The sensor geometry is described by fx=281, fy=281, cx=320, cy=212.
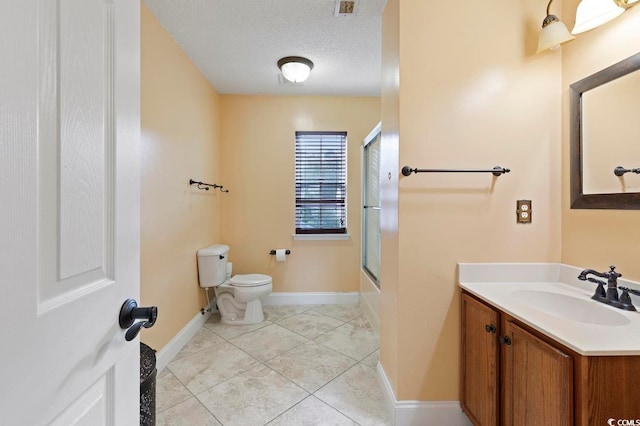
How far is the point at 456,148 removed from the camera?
4.98 feet

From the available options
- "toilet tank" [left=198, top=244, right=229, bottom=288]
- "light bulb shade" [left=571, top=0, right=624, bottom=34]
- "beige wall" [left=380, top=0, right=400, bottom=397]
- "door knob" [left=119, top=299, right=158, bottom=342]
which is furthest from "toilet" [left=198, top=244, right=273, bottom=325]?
"light bulb shade" [left=571, top=0, right=624, bottom=34]

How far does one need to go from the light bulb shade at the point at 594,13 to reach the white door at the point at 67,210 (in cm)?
182

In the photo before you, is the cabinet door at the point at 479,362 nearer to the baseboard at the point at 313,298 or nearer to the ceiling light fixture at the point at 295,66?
the baseboard at the point at 313,298

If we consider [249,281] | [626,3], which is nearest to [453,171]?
[626,3]

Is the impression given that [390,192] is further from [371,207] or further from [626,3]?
[371,207]

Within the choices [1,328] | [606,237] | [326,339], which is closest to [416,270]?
[606,237]

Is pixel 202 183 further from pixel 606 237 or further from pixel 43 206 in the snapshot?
pixel 606 237

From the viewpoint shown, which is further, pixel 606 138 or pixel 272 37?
pixel 272 37

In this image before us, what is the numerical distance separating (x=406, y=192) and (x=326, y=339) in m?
1.62

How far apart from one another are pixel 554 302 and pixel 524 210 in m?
0.48

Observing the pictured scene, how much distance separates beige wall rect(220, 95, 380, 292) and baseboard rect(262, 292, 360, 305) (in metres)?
0.06

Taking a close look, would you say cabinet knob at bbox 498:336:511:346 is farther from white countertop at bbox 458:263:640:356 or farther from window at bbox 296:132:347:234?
window at bbox 296:132:347:234

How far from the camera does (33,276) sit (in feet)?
1.52

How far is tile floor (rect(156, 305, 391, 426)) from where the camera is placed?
1.58 metres
